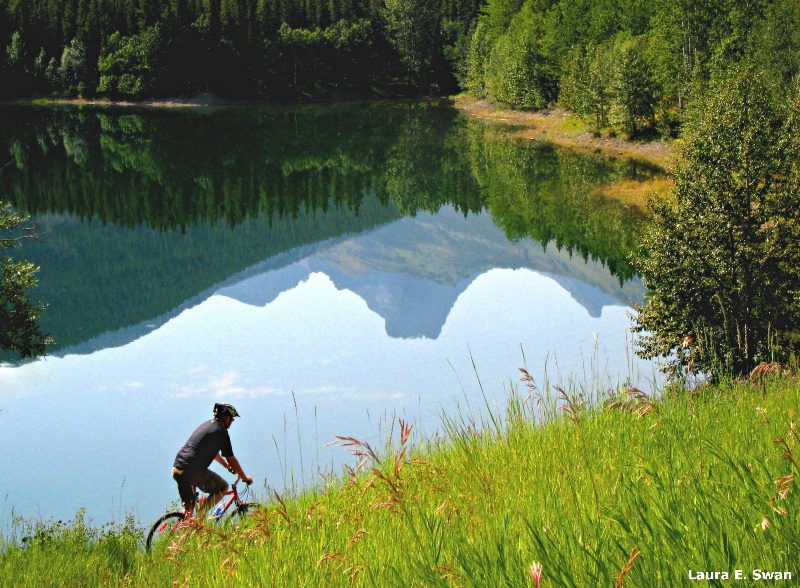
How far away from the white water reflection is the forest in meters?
51.9

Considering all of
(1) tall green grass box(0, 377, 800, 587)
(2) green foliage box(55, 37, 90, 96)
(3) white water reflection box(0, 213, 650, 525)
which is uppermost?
(2) green foliage box(55, 37, 90, 96)

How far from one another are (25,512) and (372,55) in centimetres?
15146

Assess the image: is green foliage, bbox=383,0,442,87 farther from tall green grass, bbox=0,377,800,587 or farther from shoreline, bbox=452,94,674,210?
tall green grass, bbox=0,377,800,587

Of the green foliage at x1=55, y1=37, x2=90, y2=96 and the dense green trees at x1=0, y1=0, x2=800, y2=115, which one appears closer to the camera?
the dense green trees at x1=0, y1=0, x2=800, y2=115

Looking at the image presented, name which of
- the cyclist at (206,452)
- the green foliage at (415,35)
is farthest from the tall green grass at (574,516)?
the green foliage at (415,35)

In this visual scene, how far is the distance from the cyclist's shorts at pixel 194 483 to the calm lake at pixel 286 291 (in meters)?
1.61

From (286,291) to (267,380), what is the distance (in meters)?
21.0

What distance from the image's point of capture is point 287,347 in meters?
39.2

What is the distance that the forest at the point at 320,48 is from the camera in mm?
112250

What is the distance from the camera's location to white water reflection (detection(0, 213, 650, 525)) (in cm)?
2506

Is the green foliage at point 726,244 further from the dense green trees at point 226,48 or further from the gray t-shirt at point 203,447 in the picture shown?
the dense green trees at point 226,48

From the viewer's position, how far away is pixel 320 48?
157 m

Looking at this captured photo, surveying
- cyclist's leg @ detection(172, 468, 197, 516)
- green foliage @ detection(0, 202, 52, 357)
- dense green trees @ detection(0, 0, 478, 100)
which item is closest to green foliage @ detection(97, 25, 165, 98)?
dense green trees @ detection(0, 0, 478, 100)

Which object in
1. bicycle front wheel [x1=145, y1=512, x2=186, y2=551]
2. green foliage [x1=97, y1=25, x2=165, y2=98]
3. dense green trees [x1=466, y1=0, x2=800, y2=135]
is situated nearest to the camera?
bicycle front wheel [x1=145, y1=512, x2=186, y2=551]
